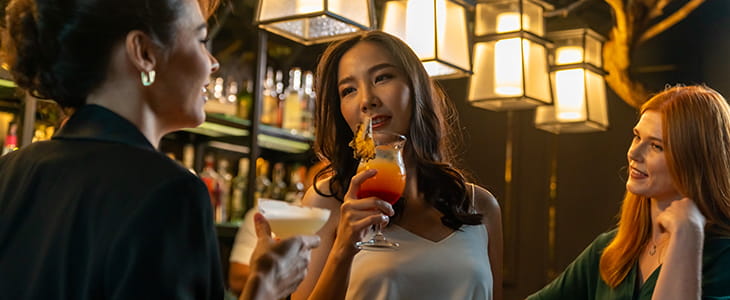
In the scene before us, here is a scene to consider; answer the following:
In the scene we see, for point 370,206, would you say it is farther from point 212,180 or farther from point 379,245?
point 212,180

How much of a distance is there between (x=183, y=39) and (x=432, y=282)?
101 centimetres

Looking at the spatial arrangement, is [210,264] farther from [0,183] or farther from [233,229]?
[233,229]

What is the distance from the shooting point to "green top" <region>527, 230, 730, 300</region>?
7.57 ft

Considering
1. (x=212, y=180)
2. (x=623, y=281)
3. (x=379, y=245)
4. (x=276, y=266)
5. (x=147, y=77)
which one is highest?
(x=147, y=77)

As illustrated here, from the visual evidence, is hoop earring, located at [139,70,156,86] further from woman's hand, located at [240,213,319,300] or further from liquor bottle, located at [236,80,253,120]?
liquor bottle, located at [236,80,253,120]

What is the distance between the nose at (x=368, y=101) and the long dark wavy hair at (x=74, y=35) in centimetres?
94

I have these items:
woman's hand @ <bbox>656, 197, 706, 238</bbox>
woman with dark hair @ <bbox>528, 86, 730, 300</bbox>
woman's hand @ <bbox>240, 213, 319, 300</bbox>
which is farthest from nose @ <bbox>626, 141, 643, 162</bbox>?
woman's hand @ <bbox>240, 213, 319, 300</bbox>

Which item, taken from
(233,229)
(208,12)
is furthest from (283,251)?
(233,229)

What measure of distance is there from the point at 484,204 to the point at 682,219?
0.56 m

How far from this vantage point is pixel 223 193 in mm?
4387

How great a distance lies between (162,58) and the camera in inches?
46.6

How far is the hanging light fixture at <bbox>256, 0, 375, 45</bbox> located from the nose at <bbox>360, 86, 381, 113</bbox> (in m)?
0.43

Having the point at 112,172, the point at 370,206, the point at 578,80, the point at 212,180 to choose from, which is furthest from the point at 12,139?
the point at 578,80

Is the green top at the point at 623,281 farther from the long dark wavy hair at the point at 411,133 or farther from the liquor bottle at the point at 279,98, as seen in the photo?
→ the liquor bottle at the point at 279,98
